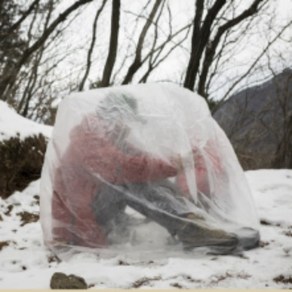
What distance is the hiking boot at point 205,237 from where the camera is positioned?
322cm

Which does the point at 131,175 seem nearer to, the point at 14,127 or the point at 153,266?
the point at 153,266

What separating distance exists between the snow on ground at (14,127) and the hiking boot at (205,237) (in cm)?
325

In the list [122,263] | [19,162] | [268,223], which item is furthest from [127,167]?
[19,162]

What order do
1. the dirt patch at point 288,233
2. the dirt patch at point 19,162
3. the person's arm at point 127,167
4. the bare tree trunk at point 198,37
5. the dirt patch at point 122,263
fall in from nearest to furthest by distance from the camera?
1. the dirt patch at point 122,263
2. the person's arm at point 127,167
3. the dirt patch at point 288,233
4. the dirt patch at point 19,162
5. the bare tree trunk at point 198,37

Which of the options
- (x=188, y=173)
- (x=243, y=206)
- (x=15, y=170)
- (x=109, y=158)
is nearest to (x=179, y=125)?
(x=188, y=173)

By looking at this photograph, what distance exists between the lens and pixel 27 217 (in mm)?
4594

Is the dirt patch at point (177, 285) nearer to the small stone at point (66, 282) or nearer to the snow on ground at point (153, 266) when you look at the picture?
the snow on ground at point (153, 266)

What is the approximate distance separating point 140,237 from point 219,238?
0.61 metres

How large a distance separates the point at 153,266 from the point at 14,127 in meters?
A: 3.72

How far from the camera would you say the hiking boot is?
3217mm

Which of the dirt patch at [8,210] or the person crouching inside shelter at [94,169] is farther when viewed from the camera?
the dirt patch at [8,210]

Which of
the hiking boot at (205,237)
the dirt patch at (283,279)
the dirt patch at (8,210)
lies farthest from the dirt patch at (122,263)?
the dirt patch at (8,210)

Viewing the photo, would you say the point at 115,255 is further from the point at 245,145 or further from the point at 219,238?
the point at 245,145

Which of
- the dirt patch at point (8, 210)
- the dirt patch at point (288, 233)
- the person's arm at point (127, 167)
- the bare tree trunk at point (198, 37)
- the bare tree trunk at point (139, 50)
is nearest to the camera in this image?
the person's arm at point (127, 167)
